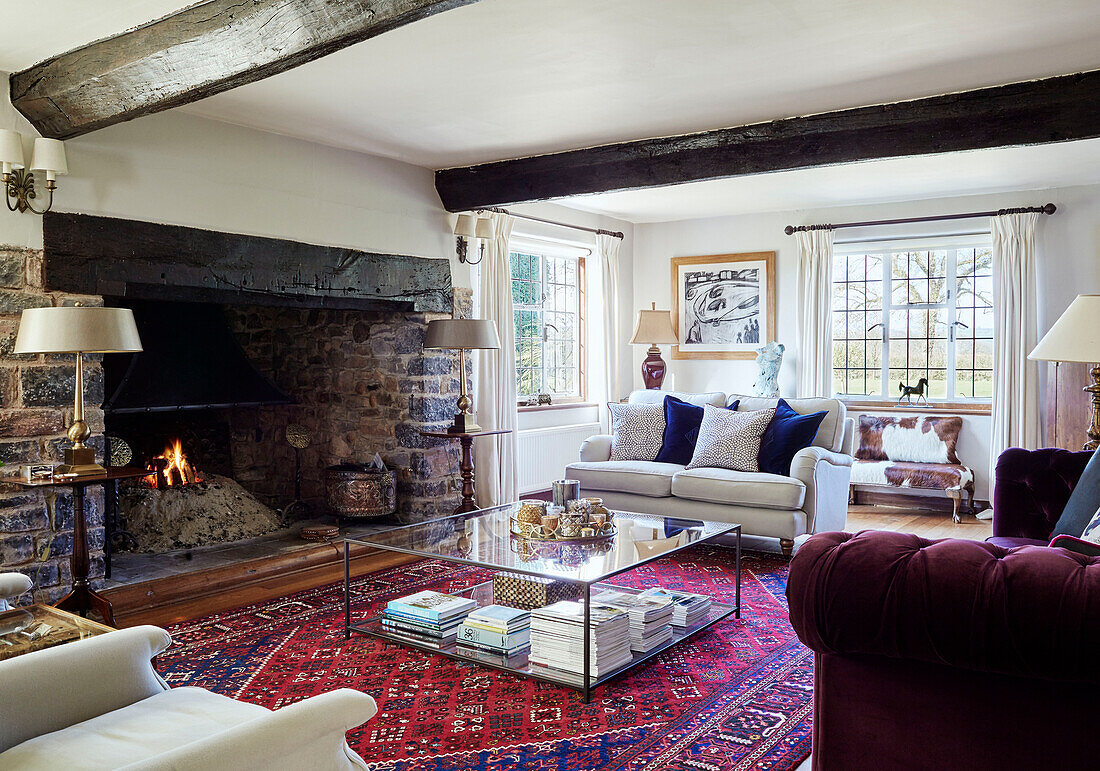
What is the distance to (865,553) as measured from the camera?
200 cm

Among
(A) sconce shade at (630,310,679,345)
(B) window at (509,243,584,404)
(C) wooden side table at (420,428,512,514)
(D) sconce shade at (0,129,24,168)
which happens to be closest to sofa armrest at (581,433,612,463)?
(C) wooden side table at (420,428,512,514)

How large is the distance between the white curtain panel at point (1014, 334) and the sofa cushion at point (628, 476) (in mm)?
2782

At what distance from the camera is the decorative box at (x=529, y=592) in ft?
12.1

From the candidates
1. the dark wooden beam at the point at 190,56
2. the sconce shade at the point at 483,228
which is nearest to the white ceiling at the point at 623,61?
the dark wooden beam at the point at 190,56

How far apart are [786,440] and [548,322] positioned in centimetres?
276

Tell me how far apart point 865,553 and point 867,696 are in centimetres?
37

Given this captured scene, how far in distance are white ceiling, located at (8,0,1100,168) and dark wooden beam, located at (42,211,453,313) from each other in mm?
659

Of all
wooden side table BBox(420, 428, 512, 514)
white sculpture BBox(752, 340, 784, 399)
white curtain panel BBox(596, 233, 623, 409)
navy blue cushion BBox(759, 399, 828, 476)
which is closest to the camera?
navy blue cushion BBox(759, 399, 828, 476)

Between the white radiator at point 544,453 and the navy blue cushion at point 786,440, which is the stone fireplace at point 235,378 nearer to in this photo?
the white radiator at point 544,453

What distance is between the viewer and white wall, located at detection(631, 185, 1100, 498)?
653 cm

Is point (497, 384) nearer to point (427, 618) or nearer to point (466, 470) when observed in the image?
point (466, 470)

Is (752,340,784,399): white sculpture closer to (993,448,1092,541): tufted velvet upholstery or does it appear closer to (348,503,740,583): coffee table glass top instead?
(348,503,740,583): coffee table glass top

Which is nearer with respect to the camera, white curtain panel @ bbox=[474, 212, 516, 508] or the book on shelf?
the book on shelf

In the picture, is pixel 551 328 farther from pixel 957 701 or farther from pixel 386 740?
pixel 957 701
